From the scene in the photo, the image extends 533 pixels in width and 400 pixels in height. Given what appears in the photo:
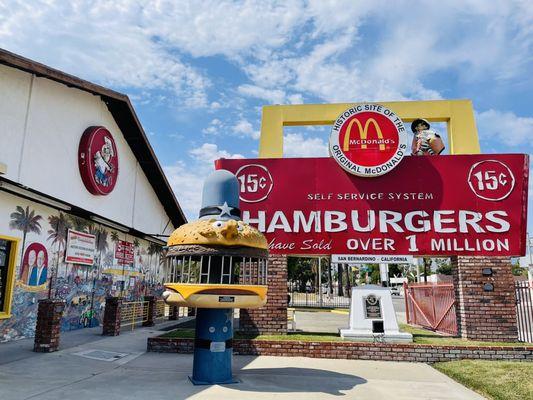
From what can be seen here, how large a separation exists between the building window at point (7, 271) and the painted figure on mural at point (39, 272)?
2.78 feet

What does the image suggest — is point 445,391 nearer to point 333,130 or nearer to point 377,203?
point 377,203

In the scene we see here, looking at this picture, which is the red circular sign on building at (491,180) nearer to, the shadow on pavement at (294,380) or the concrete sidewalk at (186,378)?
the concrete sidewalk at (186,378)

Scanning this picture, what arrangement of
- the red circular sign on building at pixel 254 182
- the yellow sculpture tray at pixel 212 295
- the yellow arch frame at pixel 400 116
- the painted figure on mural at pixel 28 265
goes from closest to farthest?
the yellow sculpture tray at pixel 212 295 → the painted figure on mural at pixel 28 265 → the red circular sign on building at pixel 254 182 → the yellow arch frame at pixel 400 116

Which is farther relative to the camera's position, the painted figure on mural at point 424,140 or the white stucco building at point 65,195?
the painted figure on mural at point 424,140

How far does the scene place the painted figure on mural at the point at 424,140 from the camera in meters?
12.5

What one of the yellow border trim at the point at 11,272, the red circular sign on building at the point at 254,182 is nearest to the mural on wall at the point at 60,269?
the yellow border trim at the point at 11,272

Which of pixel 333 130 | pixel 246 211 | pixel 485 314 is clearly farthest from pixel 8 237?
pixel 485 314

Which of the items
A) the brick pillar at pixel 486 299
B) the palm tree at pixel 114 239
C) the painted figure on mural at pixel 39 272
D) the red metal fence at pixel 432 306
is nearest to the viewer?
the brick pillar at pixel 486 299

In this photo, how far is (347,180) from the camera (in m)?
12.0

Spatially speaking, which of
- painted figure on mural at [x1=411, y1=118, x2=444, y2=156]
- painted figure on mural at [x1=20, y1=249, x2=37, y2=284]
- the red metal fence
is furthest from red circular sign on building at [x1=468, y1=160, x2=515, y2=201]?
painted figure on mural at [x1=20, y1=249, x2=37, y2=284]

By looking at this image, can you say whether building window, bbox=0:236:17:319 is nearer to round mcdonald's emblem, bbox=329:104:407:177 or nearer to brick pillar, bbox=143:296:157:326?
brick pillar, bbox=143:296:157:326

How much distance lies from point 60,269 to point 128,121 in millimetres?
7055

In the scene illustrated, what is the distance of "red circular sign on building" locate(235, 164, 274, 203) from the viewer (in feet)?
39.8

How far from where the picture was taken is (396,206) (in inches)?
464
